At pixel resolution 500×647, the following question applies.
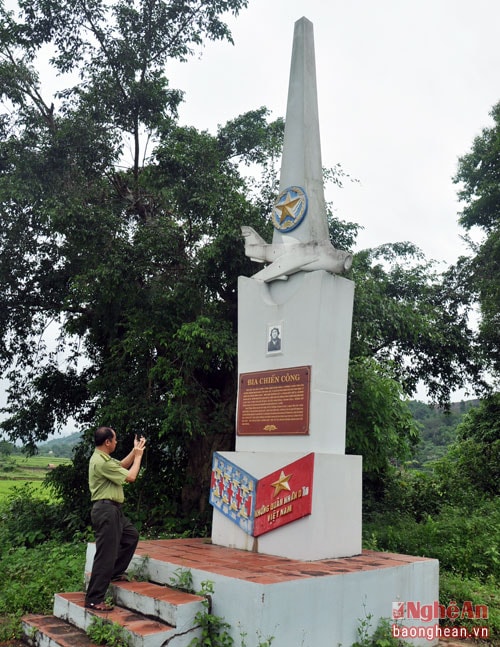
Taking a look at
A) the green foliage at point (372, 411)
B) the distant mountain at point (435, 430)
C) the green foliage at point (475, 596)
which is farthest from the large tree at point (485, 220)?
the distant mountain at point (435, 430)

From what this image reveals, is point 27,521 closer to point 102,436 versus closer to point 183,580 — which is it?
point 102,436

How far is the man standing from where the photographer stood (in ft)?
14.5

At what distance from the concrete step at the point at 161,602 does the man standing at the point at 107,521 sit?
0.16 m

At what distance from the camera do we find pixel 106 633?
4031 millimetres

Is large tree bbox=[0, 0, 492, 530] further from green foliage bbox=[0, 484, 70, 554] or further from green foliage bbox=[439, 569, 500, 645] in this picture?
green foliage bbox=[439, 569, 500, 645]

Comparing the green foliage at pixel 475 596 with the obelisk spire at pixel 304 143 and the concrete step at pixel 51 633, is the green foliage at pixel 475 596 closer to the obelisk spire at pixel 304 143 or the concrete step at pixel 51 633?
the concrete step at pixel 51 633

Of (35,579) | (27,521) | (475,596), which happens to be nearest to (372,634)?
(475,596)

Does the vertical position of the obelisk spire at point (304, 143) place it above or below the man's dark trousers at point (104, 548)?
above

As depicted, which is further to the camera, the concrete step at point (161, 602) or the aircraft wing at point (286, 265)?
the aircraft wing at point (286, 265)

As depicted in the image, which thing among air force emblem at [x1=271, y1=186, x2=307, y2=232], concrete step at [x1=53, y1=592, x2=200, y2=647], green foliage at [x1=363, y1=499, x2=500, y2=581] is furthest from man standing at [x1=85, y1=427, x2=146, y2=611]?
green foliage at [x1=363, y1=499, x2=500, y2=581]

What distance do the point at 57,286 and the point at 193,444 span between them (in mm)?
4013

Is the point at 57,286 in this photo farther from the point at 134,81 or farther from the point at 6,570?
the point at 6,570

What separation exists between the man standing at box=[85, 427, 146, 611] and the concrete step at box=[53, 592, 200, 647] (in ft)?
0.35

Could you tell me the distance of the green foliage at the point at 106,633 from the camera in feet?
12.9
